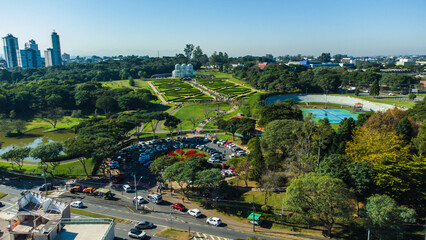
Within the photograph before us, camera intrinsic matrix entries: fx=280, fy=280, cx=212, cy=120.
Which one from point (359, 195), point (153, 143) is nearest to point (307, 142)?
point (359, 195)

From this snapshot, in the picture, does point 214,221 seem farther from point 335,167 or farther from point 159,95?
point 159,95

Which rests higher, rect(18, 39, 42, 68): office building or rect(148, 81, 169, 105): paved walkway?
rect(18, 39, 42, 68): office building

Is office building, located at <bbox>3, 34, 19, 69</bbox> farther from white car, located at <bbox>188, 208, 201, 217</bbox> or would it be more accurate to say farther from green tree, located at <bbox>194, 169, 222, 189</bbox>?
white car, located at <bbox>188, 208, 201, 217</bbox>

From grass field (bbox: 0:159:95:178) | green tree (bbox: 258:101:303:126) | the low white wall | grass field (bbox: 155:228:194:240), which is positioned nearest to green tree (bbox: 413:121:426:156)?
green tree (bbox: 258:101:303:126)

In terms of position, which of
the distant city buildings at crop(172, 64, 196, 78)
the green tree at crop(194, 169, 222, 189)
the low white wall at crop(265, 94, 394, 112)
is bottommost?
the green tree at crop(194, 169, 222, 189)

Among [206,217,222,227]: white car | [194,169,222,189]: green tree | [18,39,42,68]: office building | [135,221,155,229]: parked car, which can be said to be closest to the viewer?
[135,221,155,229]: parked car

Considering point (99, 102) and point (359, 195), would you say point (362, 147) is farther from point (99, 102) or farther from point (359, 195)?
point (99, 102)
